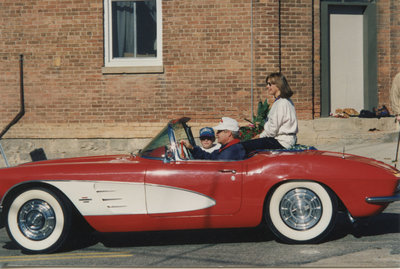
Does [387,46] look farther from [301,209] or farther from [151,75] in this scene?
[301,209]

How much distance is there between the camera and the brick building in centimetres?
1210

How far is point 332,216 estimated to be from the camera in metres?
5.51

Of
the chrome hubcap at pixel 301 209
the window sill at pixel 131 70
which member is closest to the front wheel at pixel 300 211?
the chrome hubcap at pixel 301 209

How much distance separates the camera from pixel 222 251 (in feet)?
17.8

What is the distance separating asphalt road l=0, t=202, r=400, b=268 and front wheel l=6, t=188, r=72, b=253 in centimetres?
12

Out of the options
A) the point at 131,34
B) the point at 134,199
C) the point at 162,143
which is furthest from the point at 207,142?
the point at 131,34

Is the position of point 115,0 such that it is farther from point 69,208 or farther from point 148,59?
point 69,208

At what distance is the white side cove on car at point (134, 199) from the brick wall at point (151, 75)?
22.1 feet

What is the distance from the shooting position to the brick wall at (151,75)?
12102 millimetres

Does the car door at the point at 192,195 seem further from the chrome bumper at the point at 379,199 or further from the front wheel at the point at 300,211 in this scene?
the chrome bumper at the point at 379,199

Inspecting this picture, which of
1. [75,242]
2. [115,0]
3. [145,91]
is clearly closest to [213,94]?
[145,91]

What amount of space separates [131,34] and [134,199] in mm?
7739

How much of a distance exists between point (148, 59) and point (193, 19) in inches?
51.0

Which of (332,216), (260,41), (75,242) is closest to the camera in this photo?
(332,216)
